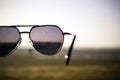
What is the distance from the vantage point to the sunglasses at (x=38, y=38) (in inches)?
34.9

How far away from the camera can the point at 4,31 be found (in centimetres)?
90

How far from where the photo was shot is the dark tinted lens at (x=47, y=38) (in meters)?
0.89

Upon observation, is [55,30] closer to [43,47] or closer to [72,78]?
[43,47]

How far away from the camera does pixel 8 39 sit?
907 millimetres

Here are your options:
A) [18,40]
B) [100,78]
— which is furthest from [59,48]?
[100,78]

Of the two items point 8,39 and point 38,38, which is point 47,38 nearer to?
point 38,38

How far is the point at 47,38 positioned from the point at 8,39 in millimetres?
175

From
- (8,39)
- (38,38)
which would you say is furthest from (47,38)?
(8,39)

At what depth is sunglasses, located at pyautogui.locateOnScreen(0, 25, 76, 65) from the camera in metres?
0.89

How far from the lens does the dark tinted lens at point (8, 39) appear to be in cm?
89

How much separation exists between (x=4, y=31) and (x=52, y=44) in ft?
0.73

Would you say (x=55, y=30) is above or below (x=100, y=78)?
above

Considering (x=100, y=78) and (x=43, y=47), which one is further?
(x=100, y=78)

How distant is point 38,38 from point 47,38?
1.6 inches
